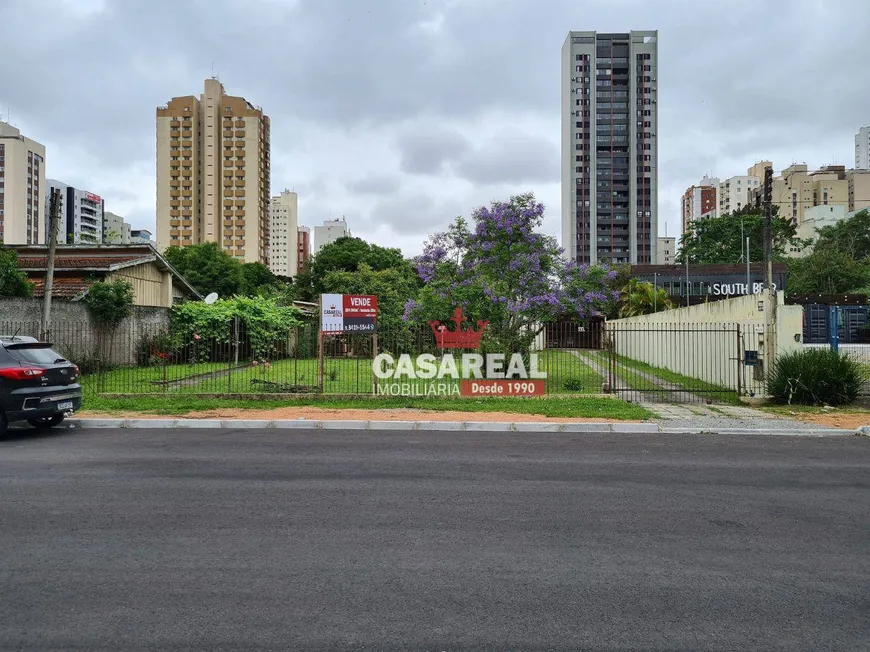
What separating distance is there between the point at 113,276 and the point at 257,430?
54.6 ft

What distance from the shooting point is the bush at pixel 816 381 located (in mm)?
13797

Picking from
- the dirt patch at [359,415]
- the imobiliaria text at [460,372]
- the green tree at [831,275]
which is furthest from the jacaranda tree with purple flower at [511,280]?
the green tree at [831,275]

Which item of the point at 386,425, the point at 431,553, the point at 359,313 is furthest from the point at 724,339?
the point at 431,553

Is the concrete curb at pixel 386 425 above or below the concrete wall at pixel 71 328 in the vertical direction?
below

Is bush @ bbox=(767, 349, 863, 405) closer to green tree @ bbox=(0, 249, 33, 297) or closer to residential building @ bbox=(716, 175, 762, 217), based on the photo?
green tree @ bbox=(0, 249, 33, 297)

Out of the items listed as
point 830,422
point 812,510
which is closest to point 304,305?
point 830,422

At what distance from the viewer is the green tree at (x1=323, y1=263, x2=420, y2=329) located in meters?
33.5

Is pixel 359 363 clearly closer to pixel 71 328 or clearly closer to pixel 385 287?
pixel 71 328

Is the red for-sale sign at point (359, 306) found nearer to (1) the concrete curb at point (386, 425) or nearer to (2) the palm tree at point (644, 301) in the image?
(1) the concrete curb at point (386, 425)

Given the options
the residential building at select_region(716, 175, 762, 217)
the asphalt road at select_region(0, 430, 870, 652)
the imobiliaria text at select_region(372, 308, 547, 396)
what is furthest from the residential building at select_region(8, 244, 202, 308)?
the residential building at select_region(716, 175, 762, 217)

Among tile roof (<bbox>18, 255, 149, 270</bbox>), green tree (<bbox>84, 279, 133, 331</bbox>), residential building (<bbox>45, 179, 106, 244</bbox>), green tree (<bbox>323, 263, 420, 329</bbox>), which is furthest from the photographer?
residential building (<bbox>45, 179, 106, 244</bbox>)

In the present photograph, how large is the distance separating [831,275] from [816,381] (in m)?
42.4

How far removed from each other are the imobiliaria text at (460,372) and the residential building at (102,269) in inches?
481

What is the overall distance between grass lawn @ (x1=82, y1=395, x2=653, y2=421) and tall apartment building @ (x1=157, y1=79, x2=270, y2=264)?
91.7 m
